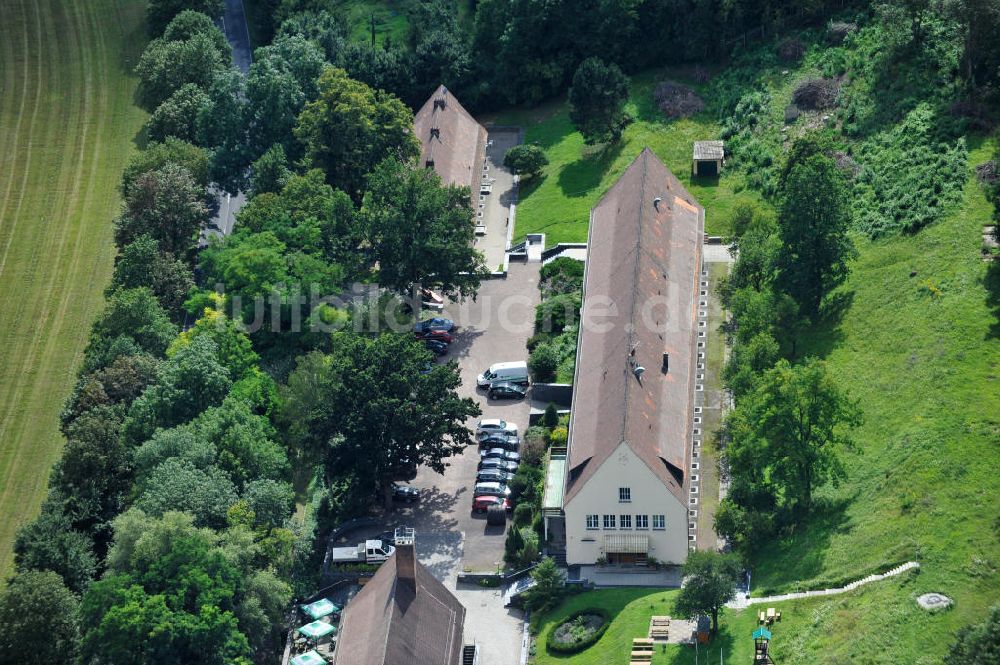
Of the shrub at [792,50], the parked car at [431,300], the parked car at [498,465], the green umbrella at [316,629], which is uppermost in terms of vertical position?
the shrub at [792,50]

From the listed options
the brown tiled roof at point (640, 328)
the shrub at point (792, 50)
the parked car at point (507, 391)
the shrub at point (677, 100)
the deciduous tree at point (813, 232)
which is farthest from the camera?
the shrub at point (677, 100)

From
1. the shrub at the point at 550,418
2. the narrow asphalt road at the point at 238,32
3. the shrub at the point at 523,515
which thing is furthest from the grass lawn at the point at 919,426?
the narrow asphalt road at the point at 238,32

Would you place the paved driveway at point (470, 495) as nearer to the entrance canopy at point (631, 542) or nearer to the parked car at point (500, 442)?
the parked car at point (500, 442)

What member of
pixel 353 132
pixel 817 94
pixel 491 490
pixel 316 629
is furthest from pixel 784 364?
pixel 353 132

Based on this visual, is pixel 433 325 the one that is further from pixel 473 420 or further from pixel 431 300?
pixel 473 420

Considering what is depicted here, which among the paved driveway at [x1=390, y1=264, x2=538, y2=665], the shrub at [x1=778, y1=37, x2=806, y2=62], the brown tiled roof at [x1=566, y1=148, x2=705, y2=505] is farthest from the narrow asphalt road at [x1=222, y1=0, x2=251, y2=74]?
the brown tiled roof at [x1=566, y1=148, x2=705, y2=505]

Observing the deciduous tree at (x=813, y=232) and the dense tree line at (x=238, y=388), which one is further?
the deciduous tree at (x=813, y=232)
